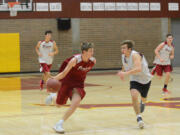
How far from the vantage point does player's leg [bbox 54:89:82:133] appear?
602 centimetres

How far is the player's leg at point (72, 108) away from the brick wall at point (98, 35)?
1558 cm

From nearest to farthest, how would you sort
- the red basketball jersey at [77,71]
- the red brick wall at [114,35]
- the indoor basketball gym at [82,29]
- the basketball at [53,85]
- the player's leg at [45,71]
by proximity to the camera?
the basketball at [53,85] < the red basketball jersey at [77,71] < the player's leg at [45,71] < the indoor basketball gym at [82,29] < the red brick wall at [114,35]

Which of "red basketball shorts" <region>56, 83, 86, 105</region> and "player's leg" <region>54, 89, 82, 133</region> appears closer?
"player's leg" <region>54, 89, 82, 133</region>

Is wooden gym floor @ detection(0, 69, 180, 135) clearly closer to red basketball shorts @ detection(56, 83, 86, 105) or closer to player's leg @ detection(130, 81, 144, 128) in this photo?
player's leg @ detection(130, 81, 144, 128)

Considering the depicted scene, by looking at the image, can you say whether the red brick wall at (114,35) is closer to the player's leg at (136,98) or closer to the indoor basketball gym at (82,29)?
the indoor basketball gym at (82,29)

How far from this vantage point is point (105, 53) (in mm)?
22922

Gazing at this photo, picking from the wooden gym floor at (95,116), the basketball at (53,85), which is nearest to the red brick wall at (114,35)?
the wooden gym floor at (95,116)

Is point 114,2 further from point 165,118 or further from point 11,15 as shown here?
point 165,118

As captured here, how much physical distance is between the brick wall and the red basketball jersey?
1547 cm

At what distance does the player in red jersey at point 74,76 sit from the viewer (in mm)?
6188

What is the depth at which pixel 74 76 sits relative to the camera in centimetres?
648

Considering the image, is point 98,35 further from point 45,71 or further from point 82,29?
point 45,71

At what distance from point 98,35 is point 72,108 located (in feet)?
55.0

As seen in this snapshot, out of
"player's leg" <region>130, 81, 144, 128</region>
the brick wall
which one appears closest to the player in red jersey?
"player's leg" <region>130, 81, 144, 128</region>
